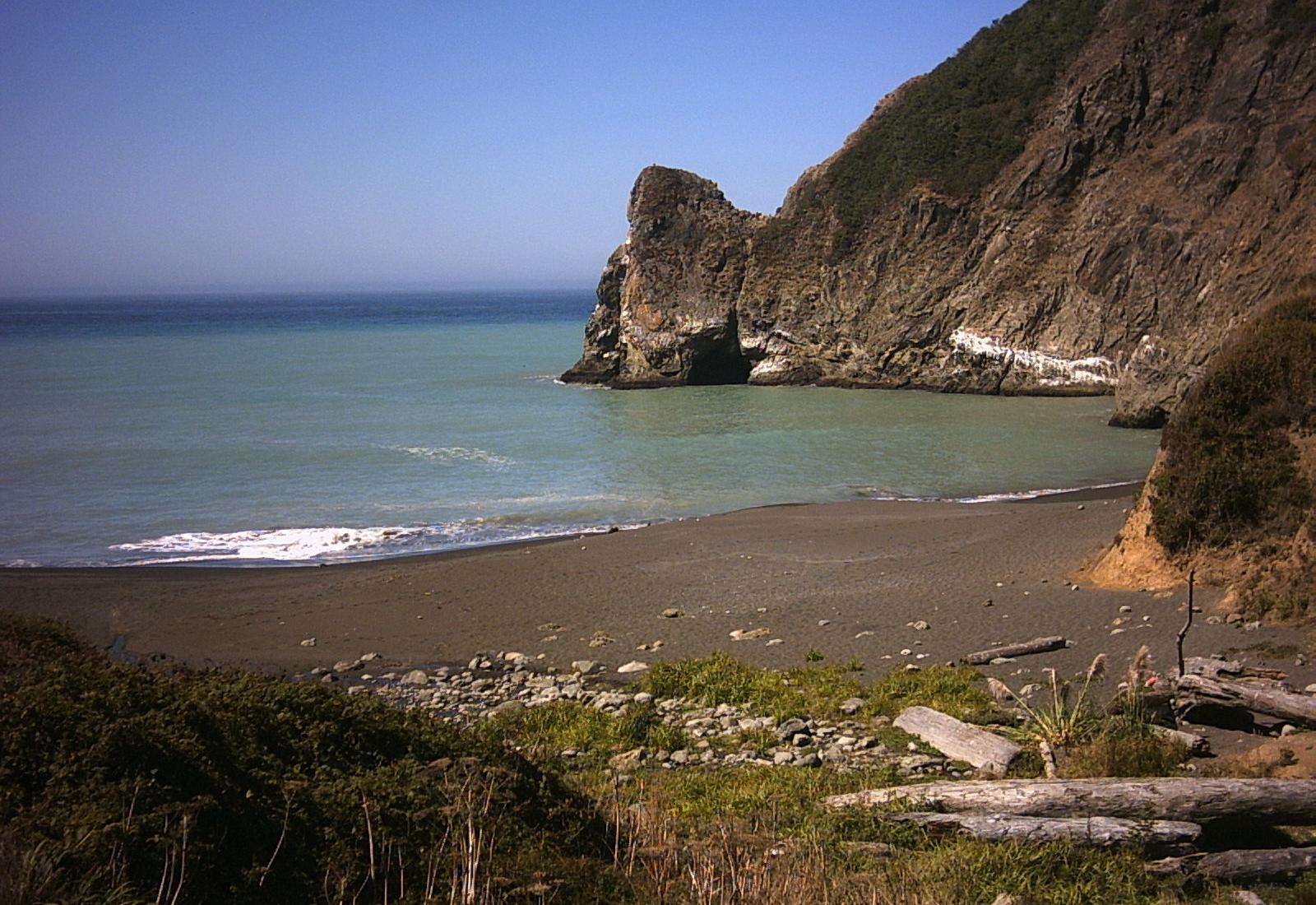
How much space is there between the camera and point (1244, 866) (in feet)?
20.1

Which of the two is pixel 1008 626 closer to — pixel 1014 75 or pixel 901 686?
pixel 901 686

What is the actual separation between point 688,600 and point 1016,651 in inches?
212

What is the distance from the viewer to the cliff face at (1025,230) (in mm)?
40625

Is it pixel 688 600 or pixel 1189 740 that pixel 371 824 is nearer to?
pixel 1189 740

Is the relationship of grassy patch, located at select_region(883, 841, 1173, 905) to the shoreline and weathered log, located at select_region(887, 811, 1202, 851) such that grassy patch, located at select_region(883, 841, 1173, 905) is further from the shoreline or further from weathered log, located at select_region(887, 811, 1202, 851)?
the shoreline

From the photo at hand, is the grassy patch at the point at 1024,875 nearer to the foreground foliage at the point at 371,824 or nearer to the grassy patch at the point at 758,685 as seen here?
the foreground foliage at the point at 371,824

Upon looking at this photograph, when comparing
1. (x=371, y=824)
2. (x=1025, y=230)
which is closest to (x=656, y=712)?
(x=371, y=824)

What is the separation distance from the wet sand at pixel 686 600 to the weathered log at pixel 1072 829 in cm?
486

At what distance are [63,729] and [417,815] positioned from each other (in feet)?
5.82

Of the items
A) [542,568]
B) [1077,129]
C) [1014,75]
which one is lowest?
[542,568]

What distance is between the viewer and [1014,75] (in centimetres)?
5584

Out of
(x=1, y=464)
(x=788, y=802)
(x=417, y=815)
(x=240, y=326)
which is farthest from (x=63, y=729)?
(x=240, y=326)

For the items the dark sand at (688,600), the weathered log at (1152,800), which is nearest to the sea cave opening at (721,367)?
the dark sand at (688,600)

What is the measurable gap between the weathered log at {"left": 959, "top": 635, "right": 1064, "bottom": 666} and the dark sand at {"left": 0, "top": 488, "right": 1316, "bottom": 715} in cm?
15
